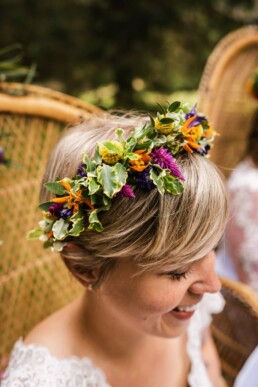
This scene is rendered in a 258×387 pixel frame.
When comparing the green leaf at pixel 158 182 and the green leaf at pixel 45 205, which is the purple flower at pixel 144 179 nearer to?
the green leaf at pixel 158 182

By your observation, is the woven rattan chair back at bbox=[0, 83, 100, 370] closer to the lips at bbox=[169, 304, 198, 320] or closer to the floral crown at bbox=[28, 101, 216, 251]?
the floral crown at bbox=[28, 101, 216, 251]

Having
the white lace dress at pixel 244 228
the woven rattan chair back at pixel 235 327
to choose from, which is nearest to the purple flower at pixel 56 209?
the woven rattan chair back at pixel 235 327

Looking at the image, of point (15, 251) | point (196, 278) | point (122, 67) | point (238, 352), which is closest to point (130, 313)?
point (196, 278)

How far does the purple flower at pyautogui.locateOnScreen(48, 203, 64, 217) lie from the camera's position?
1.06m

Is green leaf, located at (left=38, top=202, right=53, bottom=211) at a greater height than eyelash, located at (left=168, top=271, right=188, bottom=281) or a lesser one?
greater

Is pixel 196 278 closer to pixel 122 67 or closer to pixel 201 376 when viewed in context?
pixel 201 376

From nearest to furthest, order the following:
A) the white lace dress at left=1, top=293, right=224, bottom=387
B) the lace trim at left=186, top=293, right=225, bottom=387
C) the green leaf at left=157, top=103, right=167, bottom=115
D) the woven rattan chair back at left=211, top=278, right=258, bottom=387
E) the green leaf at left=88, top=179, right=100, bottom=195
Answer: the green leaf at left=88, top=179, right=100, bottom=195, the green leaf at left=157, top=103, right=167, bottom=115, the white lace dress at left=1, top=293, right=224, bottom=387, the lace trim at left=186, top=293, right=225, bottom=387, the woven rattan chair back at left=211, top=278, right=258, bottom=387

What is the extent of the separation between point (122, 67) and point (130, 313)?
3547 mm

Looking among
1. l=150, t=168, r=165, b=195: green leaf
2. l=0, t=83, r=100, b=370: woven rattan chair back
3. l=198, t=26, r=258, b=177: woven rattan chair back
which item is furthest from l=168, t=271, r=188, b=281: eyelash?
l=198, t=26, r=258, b=177: woven rattan chair back

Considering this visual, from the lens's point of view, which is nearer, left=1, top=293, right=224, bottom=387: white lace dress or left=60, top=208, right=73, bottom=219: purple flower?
left=60, top=208, right=73, bottom=219: purple flower

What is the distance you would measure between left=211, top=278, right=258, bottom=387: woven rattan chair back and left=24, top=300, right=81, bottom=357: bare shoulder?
2.05ft

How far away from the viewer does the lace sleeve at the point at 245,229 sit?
2072 mm

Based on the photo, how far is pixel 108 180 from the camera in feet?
3.15

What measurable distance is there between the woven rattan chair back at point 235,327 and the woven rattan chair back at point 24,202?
24.8 inches
